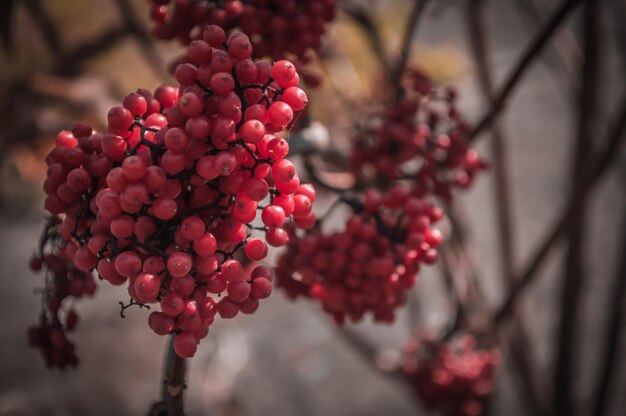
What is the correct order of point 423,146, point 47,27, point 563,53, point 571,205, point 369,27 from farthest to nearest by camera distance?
point 47,27 < point 563,53 < point 369,27 < point 571,205 < point 423,146

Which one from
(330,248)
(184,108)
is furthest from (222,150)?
(330,248)

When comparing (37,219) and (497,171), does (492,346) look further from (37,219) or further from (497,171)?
(37,219)

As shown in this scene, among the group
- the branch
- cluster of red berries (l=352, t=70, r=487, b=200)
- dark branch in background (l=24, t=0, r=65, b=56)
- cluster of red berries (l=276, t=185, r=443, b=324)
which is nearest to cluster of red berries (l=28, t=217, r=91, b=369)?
cluster of red berries (l=276, t=185, r=443, b=324)

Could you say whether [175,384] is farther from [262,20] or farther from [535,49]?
[535,49]

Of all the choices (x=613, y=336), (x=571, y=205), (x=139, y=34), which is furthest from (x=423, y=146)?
(x=139, y=34)

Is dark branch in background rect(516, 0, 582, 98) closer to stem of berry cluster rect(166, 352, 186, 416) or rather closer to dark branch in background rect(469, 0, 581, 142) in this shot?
dark branch in background rect(469, 0, 581, 142)

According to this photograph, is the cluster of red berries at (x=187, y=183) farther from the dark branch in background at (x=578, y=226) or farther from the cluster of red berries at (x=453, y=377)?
the dark branch in background at (x=578, y=226)

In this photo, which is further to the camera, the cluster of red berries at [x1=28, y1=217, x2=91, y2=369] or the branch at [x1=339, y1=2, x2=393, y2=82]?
the branch at [x1=339, y1=2, x2=393, y2=82]
